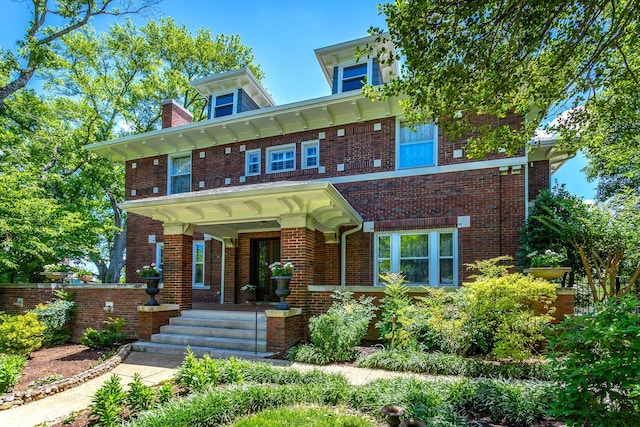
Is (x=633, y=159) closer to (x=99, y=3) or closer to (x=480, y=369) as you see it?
(x=480, y=369)

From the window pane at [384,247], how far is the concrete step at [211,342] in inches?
168

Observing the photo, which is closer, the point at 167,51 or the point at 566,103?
the point at 566,103

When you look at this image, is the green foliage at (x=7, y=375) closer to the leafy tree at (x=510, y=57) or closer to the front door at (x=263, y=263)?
the front door at (x=263, y=263)

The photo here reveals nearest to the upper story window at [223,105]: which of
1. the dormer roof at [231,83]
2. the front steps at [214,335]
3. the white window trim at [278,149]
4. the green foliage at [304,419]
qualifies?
the dormer roof at [231,83]

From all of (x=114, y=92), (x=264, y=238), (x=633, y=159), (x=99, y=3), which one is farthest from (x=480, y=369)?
(x=114, y=92)

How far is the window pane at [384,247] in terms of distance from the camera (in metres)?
9.87

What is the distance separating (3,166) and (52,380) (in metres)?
9.77

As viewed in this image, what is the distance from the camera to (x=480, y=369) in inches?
215

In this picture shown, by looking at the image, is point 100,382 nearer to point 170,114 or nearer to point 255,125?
point 255,125

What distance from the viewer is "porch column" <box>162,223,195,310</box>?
867cm

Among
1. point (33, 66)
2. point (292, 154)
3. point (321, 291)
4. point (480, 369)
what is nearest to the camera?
point (480, 369)

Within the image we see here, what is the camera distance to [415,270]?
956 cm

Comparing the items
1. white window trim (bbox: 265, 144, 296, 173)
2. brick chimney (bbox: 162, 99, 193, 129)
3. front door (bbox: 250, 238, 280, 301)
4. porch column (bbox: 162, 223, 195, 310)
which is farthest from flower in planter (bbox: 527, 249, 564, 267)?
brick chimney (bbox: 162, 99, 193, 129)

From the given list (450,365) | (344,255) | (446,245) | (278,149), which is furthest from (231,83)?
(450,365)
